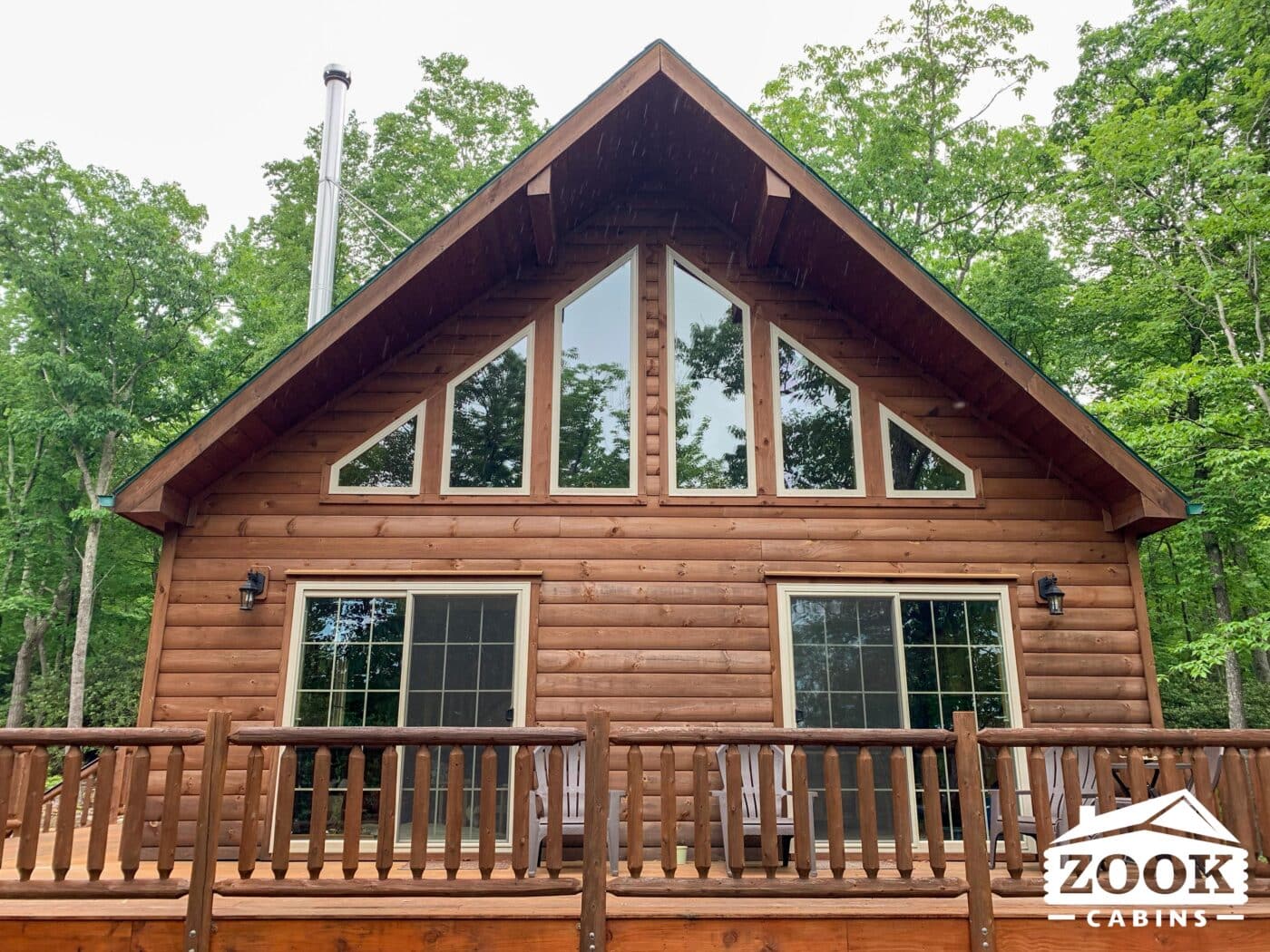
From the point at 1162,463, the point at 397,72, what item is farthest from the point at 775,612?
the point at 397,72

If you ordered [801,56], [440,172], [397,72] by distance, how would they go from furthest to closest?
[397,72] → [440,172] → [801,56]

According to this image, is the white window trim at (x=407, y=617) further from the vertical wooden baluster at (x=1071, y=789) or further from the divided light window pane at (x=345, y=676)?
the vertical wooden baluster at (x=1071, y=789)

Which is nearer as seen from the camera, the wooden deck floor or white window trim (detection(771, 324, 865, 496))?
the wooden deck floor

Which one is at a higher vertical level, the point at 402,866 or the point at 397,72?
the point at 397,72

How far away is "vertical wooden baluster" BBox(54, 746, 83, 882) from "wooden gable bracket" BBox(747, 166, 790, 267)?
5089 mm

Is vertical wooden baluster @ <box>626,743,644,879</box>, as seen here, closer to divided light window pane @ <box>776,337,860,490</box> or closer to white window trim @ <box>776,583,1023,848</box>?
white window trim @ <box>776,583,1023,848</box>

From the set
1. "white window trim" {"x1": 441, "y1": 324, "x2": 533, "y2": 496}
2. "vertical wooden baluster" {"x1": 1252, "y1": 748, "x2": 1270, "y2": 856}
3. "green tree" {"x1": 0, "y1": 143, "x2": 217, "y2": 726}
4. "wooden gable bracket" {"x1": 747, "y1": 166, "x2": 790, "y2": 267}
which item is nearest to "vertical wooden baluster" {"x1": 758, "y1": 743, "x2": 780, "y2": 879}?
"vertical wooden baluster" {"x1": 1252, "y1": 748, "x2": 1270, "y2": 856}

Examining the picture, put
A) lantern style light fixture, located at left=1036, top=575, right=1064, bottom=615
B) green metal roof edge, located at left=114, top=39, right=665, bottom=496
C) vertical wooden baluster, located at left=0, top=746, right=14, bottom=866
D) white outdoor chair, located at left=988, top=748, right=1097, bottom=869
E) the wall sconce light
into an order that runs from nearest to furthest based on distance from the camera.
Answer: vertical wooden baluster, located at left=0, top=746, right=14, bottom=866 → white outdoor chair, located at left=988, top=748, right=1097, bottom=869 → green metal roof edge, located at left=114, top=39, right=665, bottom=496 → the wall sconce light → lantern style light fixture, located at left=1036, top=575, right=1064, bottom=615

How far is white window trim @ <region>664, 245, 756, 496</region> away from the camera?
6.27 metres

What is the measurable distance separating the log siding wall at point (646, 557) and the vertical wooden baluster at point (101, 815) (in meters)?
2.01

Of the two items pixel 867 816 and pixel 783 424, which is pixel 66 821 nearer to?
pixel 867 816

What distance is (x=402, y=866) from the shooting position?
16.4ft

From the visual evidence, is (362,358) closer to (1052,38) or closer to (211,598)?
(211,598)

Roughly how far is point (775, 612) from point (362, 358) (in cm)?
341
